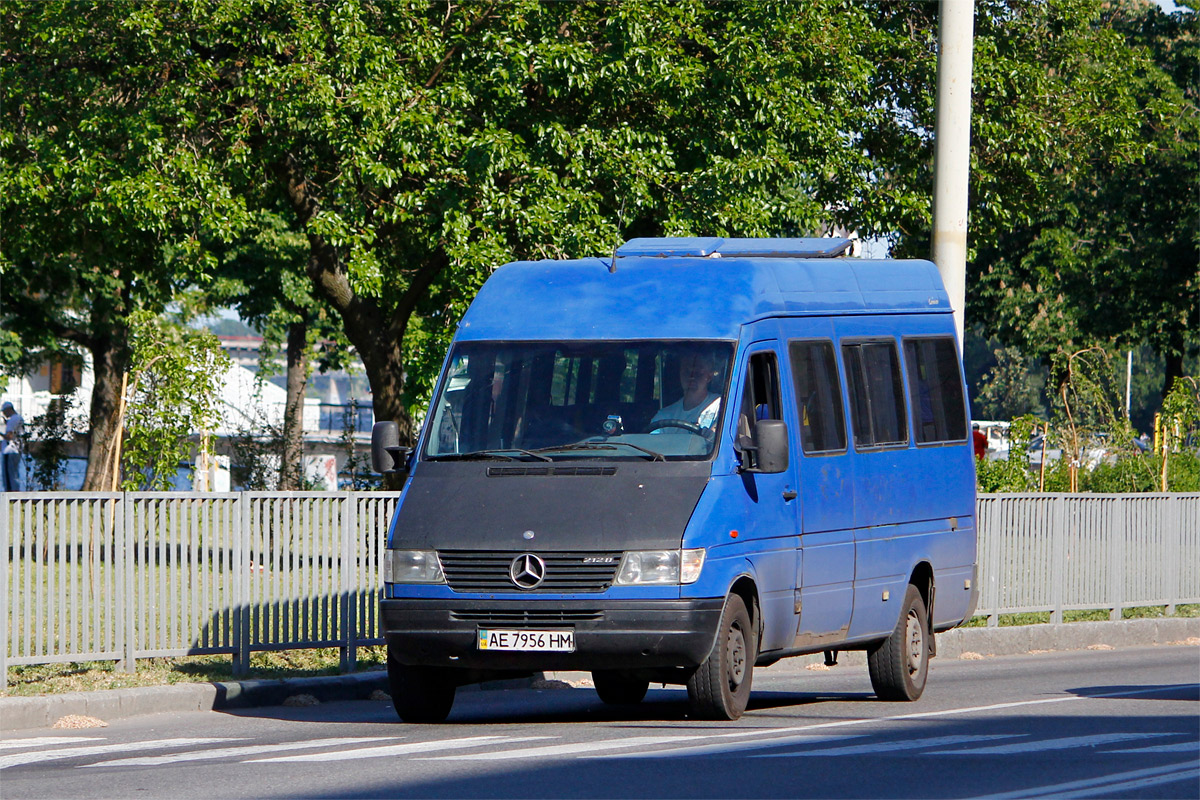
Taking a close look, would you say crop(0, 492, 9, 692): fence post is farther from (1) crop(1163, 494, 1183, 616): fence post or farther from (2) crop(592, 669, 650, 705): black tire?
(1) crop(1163, 494, 1183, 616): fence post

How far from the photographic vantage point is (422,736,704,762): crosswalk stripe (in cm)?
861

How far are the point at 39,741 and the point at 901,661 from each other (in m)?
5.71

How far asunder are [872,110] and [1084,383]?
19.5 ft

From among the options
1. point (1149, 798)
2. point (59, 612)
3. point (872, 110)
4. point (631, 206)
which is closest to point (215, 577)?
point (59, 612)

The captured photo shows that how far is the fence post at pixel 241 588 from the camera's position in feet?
40.6

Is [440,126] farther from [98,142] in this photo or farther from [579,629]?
[579,629]

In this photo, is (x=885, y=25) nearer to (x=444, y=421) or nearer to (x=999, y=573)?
(x=999, y=573)

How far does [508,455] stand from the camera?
1034 centimetres

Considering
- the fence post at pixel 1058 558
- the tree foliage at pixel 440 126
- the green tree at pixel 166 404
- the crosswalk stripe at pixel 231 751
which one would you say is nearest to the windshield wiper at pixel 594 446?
the crosswalk stripe at pixel 231 751

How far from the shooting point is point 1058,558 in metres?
18.5

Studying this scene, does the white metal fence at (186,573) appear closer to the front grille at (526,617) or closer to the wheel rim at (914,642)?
the front grille at (526,617)

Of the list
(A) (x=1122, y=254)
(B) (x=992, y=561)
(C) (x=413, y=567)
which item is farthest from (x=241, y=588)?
(A) (x=1122, y=254)

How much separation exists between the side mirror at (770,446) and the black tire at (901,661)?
8.28 ft

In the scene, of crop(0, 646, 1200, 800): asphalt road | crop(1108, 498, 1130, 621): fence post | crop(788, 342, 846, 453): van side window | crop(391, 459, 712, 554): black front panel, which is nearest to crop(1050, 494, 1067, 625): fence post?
crop(1108, 498, 1130, 621): fence post
